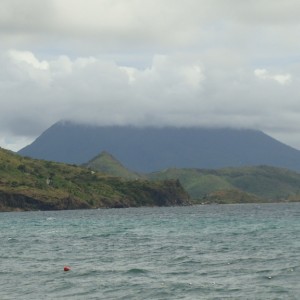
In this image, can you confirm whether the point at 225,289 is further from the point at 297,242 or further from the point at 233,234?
the point at 233,234

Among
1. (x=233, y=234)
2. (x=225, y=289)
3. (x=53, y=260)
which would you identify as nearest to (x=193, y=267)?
(x=225, y=289)

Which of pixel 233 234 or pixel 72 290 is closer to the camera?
pixel 72 290

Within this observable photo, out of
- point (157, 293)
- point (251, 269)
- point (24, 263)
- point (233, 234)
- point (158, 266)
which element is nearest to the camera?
point (157, 293)

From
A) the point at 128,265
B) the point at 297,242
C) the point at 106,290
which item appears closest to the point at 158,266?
the point at 128,265

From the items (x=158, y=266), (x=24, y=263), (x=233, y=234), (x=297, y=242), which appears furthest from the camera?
(x=233, y=234)

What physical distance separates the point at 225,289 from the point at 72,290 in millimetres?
14198

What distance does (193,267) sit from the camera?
7344 centimetres

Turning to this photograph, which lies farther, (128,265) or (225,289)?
(128,265)

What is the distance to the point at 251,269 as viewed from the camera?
70.1 m

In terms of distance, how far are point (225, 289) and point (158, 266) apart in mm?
18374

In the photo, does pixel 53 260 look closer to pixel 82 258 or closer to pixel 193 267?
pixel 82 258

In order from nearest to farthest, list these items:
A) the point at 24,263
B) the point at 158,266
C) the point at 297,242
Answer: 1. the point at 158,266
2. the point at 24,263
3. the point at 297,242

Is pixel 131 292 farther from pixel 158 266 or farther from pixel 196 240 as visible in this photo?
pixel 196 240

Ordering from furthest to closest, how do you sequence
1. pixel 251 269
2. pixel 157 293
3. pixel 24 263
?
pixel 24 263 → pixel 251 269 → pixel 157 293
